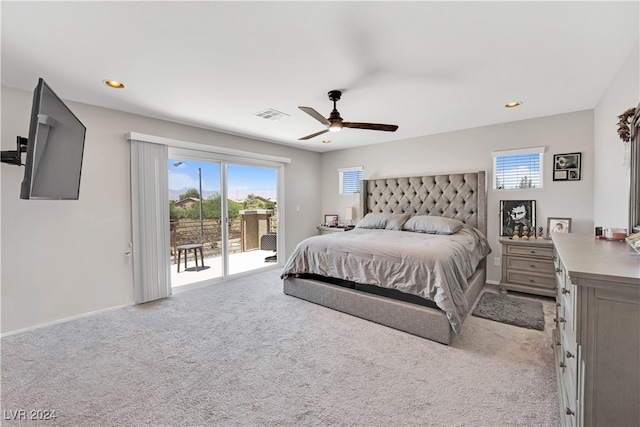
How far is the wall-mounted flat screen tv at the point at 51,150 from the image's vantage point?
5.60ft

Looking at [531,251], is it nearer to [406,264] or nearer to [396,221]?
[396,221]

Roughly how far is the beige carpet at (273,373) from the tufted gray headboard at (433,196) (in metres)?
1.68

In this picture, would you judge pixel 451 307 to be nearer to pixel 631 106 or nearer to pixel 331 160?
pixel 631 106


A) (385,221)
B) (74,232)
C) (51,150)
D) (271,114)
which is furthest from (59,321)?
(385,221)

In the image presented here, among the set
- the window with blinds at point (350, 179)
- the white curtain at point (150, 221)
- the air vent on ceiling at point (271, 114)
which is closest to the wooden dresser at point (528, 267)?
the window with blinds at point (350, 179)

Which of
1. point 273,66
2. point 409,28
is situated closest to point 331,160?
point 273,66

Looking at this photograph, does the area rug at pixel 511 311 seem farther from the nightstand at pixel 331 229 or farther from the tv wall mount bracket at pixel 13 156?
the tv wall mount bracket at pixel 13 156

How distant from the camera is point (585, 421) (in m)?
1.09

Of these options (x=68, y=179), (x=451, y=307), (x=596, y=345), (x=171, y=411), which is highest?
(x=68, y=179)

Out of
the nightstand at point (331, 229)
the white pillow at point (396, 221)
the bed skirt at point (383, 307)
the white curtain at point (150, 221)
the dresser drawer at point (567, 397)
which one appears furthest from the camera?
the nightstand at point (331, 229)

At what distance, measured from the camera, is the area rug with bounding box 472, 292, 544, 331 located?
110 inches

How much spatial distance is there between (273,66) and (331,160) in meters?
3.83

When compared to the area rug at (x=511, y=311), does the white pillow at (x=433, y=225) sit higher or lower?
higher

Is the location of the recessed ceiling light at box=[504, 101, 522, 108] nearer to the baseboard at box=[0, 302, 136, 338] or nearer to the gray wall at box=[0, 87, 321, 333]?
the gray wall at box=[0, 87, 321, 333]
